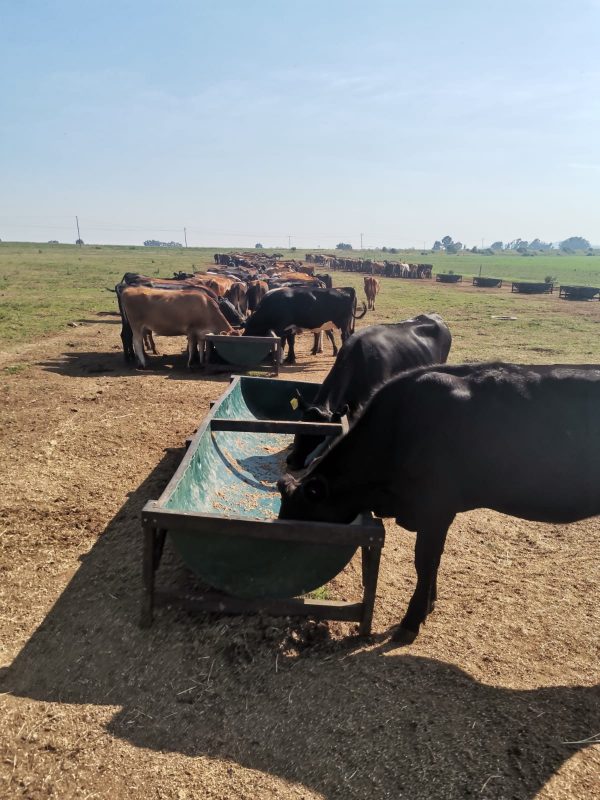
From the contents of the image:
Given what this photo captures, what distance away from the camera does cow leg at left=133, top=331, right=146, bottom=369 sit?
1152 cm

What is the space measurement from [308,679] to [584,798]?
5.03ft

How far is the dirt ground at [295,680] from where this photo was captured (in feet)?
8.94

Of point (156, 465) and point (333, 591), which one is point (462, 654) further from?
point (156, 465)

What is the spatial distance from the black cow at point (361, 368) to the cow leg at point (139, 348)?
5.90 meters

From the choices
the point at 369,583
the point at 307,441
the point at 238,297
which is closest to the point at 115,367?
the point at 307,441

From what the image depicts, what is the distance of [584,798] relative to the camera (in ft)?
8.77

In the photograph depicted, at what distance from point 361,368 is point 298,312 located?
681 centimetres

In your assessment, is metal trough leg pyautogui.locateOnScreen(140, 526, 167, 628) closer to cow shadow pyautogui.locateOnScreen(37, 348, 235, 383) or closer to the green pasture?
cow shadow pyautogui.locateOnScreen(37, 348, 235, 383)

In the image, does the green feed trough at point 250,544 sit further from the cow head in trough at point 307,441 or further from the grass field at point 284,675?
the cow head in trough at point 307,441

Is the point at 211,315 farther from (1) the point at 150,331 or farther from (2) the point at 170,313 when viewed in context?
(1) the point at 150,331

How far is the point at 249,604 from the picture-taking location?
3652 millimetres

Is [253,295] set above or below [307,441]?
above

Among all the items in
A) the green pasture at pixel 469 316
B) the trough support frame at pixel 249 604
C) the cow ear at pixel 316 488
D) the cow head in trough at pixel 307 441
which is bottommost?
the green pasture at pixel 469 316

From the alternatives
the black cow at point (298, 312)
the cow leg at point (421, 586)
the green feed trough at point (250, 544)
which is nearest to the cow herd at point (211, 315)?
the black cow at point (298, 312)
